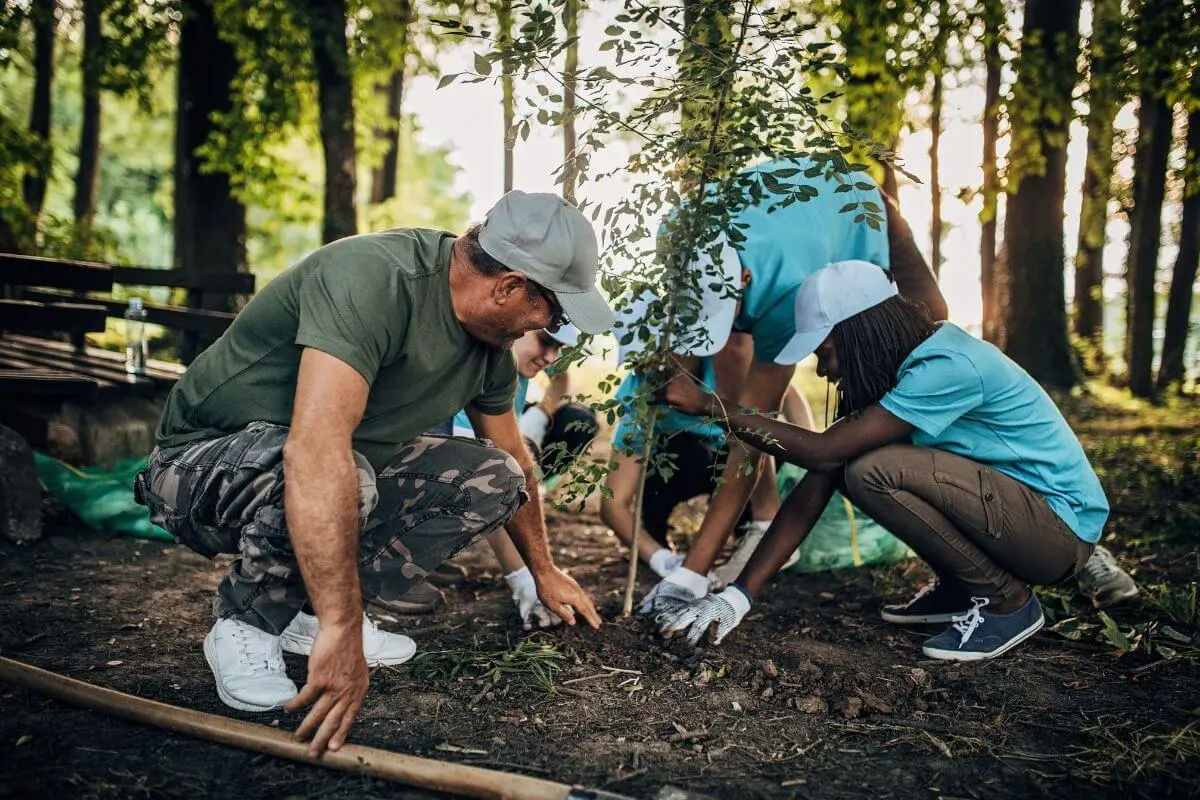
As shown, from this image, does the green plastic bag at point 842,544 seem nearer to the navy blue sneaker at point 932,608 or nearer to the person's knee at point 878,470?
the navy blue sneaker at point 932,608

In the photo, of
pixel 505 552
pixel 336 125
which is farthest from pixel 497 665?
pixel 336 125

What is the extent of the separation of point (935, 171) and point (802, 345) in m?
11.3

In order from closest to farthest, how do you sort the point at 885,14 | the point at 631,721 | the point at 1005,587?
the point at 631,721
the point at 1005,587
the point at 885,14

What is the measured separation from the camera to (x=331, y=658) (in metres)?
2.01

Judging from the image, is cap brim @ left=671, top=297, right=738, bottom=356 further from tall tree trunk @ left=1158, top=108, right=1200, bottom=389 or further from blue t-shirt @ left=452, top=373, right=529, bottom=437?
tall tree trunk @ left=1158, top=108, right=1200, bottom=389

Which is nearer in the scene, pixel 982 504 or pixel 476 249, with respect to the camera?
pixel 476 249

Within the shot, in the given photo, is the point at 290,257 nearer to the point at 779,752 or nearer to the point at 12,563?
the point at 12,563

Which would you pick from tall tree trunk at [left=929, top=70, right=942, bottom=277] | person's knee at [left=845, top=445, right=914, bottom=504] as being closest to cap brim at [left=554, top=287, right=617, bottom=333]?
person's knee at [left=845, top=445, right=914, bottom=504]

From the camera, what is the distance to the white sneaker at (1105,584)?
3375mm

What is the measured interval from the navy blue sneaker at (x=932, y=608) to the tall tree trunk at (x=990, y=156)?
13.5 ft

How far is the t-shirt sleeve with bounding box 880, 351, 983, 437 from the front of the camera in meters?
2.83

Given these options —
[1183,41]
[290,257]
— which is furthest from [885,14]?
[290,257]

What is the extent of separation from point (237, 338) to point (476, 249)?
74 cm

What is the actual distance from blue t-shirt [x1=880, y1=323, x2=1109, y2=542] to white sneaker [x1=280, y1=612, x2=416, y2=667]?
1797mm
